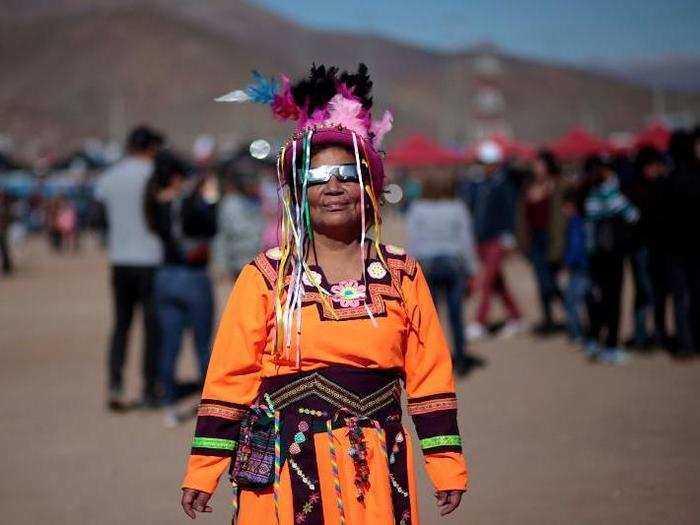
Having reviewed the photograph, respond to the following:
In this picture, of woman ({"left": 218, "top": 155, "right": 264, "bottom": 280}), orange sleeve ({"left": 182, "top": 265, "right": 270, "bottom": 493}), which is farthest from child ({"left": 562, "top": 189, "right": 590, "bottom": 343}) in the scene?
orange sleeve ({"left": 182, "top": 265, "right": 270, "bottom": 493})

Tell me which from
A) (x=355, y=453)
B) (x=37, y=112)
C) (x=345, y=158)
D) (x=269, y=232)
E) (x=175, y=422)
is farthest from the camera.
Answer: (x=37, y=112)

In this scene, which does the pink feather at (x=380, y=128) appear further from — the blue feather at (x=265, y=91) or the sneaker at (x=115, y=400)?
the sneaker at (x=115, y=400)

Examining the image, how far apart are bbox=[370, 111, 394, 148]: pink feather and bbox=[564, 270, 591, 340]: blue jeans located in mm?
7675

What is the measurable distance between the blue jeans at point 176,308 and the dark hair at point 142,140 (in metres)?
0.98

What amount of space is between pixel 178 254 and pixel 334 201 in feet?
17.0

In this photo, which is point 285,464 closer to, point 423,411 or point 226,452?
point 226,452

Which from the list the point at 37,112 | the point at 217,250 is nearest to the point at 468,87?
the point at 37,112

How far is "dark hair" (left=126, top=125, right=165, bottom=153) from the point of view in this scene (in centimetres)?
932

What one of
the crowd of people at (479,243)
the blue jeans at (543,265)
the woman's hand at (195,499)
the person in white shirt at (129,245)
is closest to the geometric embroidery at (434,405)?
the woman's hand at (195,499)

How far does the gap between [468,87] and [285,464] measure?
188 meters

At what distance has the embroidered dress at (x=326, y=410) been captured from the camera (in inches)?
150

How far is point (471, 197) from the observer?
1403 cm

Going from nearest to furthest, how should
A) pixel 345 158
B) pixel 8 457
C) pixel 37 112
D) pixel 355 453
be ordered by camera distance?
pixel 355 453, pixel 345 158, pixel 8 457, pixel 37 112

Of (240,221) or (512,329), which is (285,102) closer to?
(240,221)
